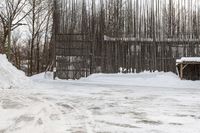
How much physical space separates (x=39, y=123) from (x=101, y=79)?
17.1 m

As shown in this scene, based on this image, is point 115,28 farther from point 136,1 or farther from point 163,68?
point 163,68

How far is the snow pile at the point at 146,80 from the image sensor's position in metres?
22.6

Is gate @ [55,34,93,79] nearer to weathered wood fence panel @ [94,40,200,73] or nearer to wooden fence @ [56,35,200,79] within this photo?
wooden fence @ [56,35,200,79]

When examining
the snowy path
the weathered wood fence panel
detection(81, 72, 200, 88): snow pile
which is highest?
the weathered wood fence panel

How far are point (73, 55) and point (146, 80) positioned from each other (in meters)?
5.90

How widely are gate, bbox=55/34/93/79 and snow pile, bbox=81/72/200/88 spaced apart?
1254mm

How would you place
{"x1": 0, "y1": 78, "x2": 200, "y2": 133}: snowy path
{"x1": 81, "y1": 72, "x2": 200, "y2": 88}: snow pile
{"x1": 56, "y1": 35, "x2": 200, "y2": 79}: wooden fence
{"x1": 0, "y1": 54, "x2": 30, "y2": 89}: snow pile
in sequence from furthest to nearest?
{"x1": 56, "y1": 35, "x2": 200, "y2": 79}: wooden fence, {"x1": 81, "y1": 72, "x2": 200, "y2": 88}: snow pile, {"x1": 0, "y1": 54, "x2": 30, "y2": 89}: snow pile, {"x1": 0, "y1": 78, "x2": 200, "y2": 133}: snowy path

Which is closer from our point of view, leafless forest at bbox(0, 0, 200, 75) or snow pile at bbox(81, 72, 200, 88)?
snow pile at bbox(81, 72, 200, 88)

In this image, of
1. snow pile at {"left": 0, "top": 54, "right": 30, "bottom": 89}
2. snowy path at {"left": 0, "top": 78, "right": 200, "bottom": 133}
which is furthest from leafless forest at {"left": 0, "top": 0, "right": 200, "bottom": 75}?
snowy path at {"left": 0, "top": 78, "right": 200, "bottom": 133}

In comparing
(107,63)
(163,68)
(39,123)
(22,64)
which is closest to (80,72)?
(107,63)

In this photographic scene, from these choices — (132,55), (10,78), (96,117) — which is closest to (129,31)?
(132,55)

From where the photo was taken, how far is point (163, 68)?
26359 millimetres

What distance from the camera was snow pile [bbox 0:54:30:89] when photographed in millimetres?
18252

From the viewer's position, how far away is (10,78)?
1911cm
